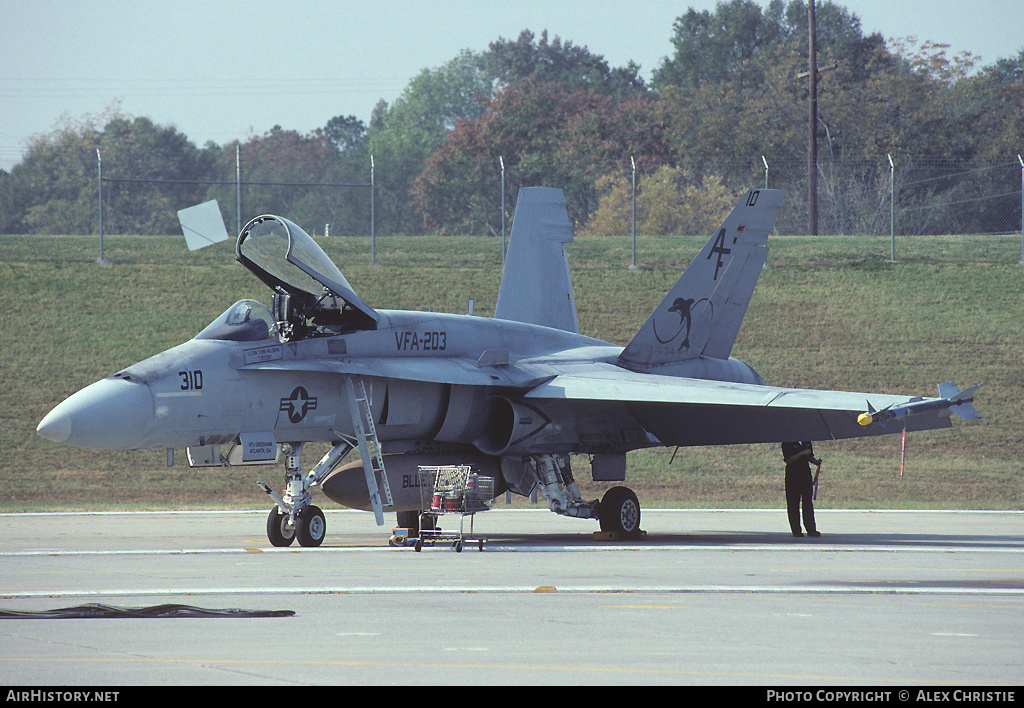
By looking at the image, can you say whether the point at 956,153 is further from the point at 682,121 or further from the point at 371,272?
the point at 371,272

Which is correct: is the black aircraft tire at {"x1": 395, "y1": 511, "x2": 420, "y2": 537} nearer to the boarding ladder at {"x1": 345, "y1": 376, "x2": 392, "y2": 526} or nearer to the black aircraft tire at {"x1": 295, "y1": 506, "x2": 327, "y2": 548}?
the boarding ladder at {"x1": 345, "y1": 376, "x2": 392, "y2": 526}

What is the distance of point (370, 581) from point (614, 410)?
7.37 m

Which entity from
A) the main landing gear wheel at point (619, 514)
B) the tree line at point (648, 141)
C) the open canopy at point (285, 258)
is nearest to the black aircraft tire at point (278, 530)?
the open canopy at point (285, 258)

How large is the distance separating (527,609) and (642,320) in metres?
24.8

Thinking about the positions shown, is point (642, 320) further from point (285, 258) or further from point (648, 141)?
point (648, 141)

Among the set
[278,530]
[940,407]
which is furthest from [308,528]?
[940,407]

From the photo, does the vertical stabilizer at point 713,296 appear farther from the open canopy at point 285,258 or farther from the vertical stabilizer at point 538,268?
the open canopy at point 285,258

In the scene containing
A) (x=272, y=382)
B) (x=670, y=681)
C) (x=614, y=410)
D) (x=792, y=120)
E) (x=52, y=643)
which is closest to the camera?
(x=670, y=681)

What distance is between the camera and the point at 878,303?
35.2m

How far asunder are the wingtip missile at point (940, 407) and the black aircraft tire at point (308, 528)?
654 cm

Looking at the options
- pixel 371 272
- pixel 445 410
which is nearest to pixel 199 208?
pixel 445 410

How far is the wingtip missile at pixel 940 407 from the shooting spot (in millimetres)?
12289

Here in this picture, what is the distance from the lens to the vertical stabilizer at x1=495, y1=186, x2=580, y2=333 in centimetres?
2058

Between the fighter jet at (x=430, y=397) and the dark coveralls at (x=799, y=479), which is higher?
the fighter jet at (x=430, y=397)
